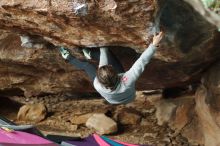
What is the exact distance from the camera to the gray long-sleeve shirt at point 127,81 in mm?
5600

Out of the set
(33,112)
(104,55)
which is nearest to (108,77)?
(104,55)

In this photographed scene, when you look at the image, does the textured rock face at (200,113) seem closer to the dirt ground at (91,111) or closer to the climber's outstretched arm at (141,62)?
the dirt ground at (91,111)

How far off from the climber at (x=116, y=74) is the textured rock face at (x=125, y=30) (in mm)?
185

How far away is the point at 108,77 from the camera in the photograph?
5527 mm

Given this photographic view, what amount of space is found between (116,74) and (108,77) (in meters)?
0.17

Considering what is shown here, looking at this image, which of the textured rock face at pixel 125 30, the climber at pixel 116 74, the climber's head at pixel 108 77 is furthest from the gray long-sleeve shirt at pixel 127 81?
the textured rock face at pixel 125 30

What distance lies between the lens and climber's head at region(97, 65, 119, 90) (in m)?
5.50

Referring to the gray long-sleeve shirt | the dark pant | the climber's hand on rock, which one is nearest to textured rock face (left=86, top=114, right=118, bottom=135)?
the dark pant

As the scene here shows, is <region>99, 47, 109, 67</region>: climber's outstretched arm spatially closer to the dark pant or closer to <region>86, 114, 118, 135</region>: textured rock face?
the dark pant

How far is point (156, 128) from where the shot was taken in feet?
30.4

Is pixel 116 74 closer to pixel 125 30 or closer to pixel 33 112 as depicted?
pixel 125 30

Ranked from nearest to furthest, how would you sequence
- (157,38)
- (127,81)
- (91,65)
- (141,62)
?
(157,38), (141,62), (127,81), (91,65)

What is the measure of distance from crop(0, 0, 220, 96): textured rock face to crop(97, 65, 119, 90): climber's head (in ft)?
1.75

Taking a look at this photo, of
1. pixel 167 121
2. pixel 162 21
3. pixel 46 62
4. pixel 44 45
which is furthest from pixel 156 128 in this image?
pixel 162 21
